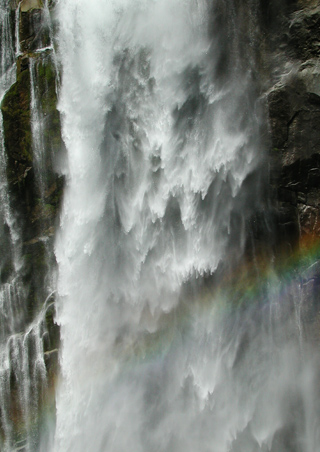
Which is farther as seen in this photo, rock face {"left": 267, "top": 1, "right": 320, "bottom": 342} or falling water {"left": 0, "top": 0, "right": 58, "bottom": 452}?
falling water {"left": 0, "top": 0, "right": 58, "bottom": 452}

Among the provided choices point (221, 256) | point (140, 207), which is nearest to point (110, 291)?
point (140, 207)

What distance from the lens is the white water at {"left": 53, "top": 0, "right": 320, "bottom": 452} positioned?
31.7ft

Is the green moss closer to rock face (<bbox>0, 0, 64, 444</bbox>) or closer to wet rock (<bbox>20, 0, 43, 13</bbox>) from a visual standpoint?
rock face (<bbox>0, 0, 64, 444</bbox>)

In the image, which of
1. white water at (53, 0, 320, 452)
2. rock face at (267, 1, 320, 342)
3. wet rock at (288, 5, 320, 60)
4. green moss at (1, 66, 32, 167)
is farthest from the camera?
green moss at (1, 66, 32, 167)

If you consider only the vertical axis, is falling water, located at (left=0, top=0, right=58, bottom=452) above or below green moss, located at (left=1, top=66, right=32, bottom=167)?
below

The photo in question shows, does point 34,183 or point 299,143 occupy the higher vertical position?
point 34,183

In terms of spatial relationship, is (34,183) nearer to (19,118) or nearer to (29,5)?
(19,118)

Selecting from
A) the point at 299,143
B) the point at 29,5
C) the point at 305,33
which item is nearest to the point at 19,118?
the point at 29,5

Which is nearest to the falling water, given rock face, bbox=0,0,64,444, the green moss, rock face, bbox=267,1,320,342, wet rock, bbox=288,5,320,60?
rock face, bbox=0,0,64,444

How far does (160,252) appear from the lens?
1030 centimetres

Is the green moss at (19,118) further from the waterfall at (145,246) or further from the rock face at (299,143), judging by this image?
the rock face at (299,143)

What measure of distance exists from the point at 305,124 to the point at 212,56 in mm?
2674

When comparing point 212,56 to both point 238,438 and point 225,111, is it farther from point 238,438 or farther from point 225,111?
point 238,438

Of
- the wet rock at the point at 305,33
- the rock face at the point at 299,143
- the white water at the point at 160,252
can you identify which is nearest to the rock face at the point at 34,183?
the white water at the point at 160,252
